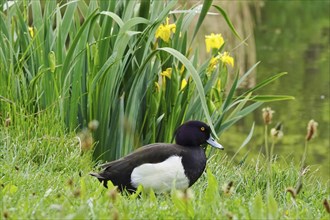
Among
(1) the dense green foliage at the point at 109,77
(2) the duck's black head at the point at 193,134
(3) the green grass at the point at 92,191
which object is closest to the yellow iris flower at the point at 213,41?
(1) the dense green foliage at the point at 109,77

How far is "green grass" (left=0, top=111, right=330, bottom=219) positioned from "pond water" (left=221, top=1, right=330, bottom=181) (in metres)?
0.99

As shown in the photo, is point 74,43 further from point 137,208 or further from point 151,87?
point 137,208

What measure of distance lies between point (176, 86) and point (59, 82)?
71 cm

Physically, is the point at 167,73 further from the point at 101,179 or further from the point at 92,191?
the point at 92,191

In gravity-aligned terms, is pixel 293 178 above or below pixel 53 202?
below

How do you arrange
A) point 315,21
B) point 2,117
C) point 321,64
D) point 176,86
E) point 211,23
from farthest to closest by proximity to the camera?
1. point 315,21
2. point 211,23
3. point 321,64
4. point 176,86
5. point 2,117

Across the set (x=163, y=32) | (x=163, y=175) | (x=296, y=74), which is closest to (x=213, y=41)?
(x=163, y=32)

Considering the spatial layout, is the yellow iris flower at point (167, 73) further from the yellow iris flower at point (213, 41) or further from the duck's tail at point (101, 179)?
the duck's tail at point (101, 179)

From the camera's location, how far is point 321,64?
12516 mm

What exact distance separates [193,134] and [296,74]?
762cm

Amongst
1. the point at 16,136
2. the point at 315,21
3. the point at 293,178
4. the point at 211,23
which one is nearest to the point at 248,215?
the point at 293,178

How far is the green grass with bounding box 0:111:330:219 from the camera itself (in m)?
3.05

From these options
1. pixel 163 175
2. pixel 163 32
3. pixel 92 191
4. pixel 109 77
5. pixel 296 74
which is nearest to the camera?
pixel 92 191

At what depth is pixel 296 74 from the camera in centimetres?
1185
